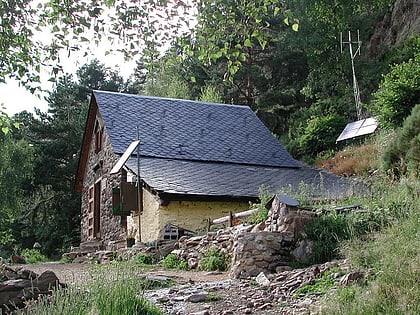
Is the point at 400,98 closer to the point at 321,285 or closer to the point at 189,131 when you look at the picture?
the point at 189,131

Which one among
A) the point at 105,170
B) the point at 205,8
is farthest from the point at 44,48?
the point at 105,170

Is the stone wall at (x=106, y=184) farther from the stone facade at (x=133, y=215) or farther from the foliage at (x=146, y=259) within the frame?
the foliage at (x=146, y=259)

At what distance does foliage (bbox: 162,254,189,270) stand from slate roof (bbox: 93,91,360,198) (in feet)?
6.94

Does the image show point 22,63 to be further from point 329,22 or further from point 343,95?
point 329,22

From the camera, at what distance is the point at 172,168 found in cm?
1409

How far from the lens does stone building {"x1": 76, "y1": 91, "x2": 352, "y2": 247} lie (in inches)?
502

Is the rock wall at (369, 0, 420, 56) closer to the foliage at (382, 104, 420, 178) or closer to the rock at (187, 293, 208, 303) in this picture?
the foliage at (382, 104, 420, 178)

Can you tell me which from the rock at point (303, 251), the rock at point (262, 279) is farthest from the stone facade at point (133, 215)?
the rock at point (262, 279)

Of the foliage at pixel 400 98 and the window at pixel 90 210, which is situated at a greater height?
the foliage at pixel 400 98

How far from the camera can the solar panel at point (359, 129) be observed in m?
18.0

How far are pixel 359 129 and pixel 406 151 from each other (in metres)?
8.39

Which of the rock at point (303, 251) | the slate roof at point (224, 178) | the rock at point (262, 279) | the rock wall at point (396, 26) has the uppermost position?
the rock wall at point (396, 26)

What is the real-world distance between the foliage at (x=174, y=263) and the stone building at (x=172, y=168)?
2113 mm

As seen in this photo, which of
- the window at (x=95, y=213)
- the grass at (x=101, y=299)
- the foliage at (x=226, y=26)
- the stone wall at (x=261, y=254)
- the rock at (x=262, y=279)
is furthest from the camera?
the window at (x=95, y=213)
